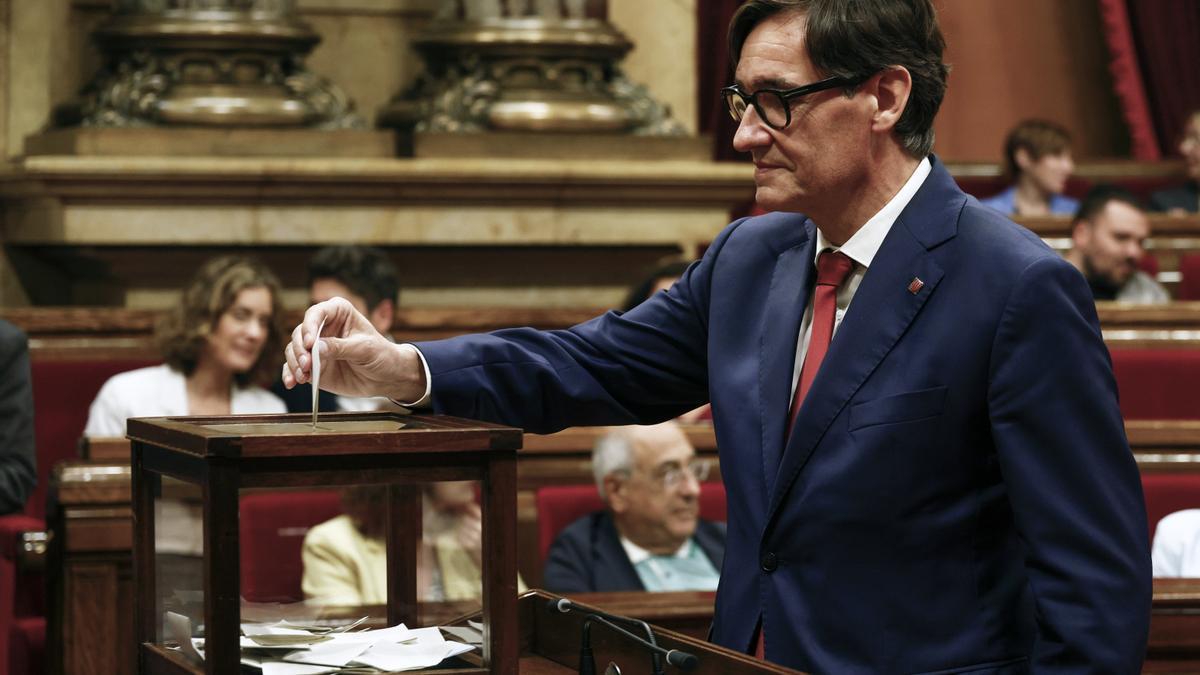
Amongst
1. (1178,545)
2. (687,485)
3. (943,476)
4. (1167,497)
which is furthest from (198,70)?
(943,476)

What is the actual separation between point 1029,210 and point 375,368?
5.72 metres

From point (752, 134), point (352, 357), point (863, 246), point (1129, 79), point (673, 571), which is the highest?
point (1129, 79)

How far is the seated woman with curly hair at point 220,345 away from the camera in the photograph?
12.8 ft

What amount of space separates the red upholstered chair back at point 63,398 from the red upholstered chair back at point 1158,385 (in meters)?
2.42

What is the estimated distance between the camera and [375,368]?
1618 mm

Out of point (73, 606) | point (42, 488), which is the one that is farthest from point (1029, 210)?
point (73, 606)

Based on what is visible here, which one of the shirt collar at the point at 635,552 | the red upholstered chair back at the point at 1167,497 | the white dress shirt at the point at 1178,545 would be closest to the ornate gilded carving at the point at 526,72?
the shirt collar at the point at 635,552

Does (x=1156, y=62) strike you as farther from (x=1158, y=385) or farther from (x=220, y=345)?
(x=220, y=345)

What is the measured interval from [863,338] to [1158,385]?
2.93 meters

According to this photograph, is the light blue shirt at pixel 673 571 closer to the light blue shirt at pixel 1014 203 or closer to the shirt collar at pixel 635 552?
the shirt collar at pixel 635 552

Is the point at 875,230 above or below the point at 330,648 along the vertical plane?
above

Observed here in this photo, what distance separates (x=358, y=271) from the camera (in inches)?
163

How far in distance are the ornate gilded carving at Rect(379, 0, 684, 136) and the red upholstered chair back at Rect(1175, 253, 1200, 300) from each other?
76.2 inches

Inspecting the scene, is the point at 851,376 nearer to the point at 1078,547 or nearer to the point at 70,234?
the point at 1078,547
